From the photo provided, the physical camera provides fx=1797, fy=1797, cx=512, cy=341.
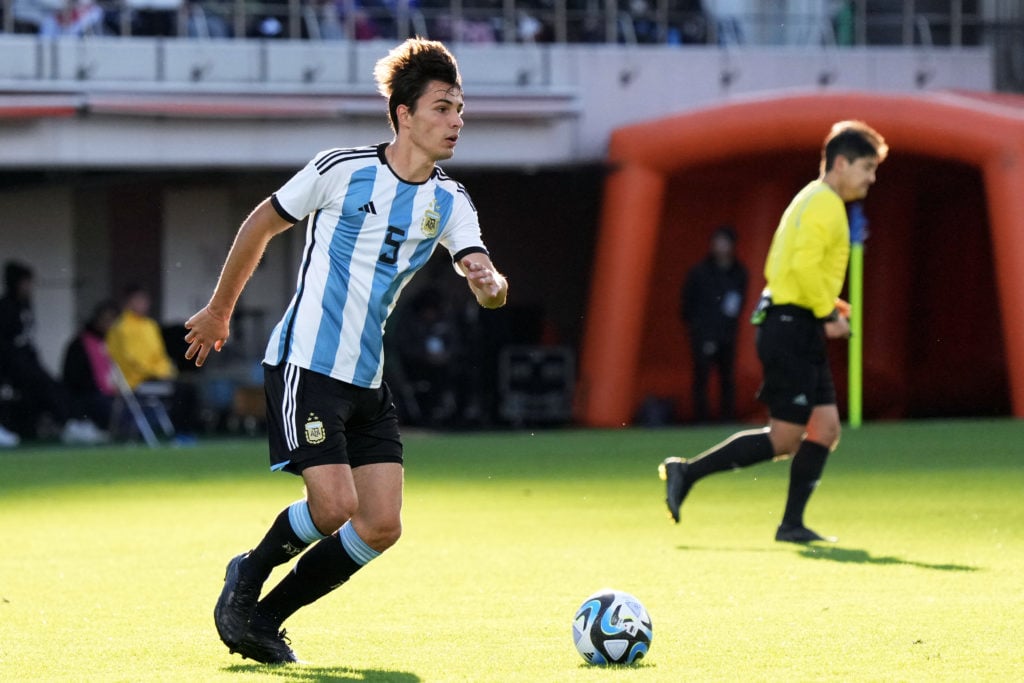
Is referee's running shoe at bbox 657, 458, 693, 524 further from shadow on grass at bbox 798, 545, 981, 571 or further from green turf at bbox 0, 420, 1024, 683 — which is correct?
shadow on grass at bbox 798, 545, 981, 571

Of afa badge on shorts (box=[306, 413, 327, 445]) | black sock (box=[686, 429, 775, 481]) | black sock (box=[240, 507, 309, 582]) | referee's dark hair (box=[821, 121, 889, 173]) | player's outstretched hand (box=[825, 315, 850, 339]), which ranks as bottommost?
black sock (box=[686, 429, 775, 481])

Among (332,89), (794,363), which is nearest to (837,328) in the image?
(794,363)

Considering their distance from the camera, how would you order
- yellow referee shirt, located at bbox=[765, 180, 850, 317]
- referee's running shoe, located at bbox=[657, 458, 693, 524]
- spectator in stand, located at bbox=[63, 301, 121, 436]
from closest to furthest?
1. yellow referee shirt, located at bbox=[765, 180, 850, 317]
2. referee's running shoe, located at bbox=[657, 458, 693, 524]
3. spectator in stand, located at bbox=[63, 301, 121, 436]

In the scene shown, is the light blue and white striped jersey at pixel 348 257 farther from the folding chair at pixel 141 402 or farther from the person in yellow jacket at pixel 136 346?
the person in yellow jacket at pixel 136 346

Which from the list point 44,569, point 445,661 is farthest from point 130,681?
point 44,569

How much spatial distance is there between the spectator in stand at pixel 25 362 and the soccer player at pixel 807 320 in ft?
36.6

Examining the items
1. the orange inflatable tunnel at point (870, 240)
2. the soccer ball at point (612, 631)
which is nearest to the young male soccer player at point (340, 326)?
the soccer ball at point (612, 631)

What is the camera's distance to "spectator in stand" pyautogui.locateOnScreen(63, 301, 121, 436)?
18719 millimetres

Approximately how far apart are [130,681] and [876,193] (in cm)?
1923

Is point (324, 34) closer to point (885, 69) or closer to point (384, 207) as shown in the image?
point (885, 69)

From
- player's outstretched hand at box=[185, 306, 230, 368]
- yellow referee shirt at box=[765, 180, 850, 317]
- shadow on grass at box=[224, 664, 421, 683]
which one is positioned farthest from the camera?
yellow referee shirt at box=[765, 180, 850, 317]

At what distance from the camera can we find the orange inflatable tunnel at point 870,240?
63.9ft

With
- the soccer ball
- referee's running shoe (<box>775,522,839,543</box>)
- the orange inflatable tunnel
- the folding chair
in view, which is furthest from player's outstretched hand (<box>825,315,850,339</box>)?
the folding chair

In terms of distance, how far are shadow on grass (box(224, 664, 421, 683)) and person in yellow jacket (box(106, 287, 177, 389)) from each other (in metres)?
13.1
